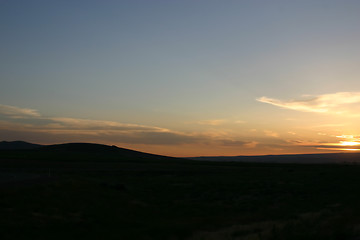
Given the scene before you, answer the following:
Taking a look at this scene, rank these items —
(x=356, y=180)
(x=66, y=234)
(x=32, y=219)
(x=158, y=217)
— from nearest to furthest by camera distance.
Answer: (x=66, y=234) < (x=32, y=219) < (x=158, y=217) < (x=356, y=180)

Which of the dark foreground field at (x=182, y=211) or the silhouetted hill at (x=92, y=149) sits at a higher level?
the silhouetted hill at (x=92, y=149)

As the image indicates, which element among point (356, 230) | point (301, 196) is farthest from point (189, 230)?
point (301, 196)

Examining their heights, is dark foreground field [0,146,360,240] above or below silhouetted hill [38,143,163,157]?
below

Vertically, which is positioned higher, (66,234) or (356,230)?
(356,230)

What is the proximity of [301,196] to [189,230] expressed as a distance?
63.9 ft

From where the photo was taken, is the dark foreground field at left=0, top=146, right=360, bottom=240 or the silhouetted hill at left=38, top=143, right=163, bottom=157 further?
the silhouetted hill at left=38, top=143, right=163, bottom=157

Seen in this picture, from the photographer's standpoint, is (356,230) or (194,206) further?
(194,206)

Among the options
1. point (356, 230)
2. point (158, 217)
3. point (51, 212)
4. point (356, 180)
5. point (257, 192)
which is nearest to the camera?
point (356, 230)

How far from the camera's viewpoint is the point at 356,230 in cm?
1648

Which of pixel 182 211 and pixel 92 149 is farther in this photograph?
pixel 92 149

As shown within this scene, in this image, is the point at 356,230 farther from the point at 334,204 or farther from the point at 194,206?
the point at 194,206

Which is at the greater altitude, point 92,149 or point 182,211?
point 92,149

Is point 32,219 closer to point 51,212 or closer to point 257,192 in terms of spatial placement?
point 51,212

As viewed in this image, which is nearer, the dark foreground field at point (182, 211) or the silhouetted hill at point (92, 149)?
the dark foreground field at point (182, 211)
